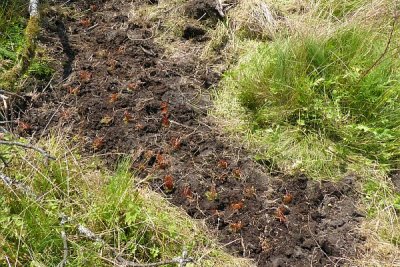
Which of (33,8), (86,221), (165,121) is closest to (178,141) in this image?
(165,121)

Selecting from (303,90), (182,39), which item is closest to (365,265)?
(303,90)

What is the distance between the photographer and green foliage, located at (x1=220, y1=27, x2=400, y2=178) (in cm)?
364

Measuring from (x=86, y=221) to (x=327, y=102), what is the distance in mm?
2075

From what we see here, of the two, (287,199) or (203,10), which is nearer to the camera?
(287,199)

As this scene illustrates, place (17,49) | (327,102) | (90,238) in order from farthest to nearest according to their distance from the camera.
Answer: (17,49), (327,102), (90,238)

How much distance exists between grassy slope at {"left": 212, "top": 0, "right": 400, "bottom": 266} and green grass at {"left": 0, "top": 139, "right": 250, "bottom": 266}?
982 mm

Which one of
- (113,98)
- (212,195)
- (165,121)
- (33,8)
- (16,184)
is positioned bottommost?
(212,195)

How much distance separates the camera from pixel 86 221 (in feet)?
9.60

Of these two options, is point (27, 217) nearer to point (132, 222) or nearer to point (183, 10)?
point (132, 222)

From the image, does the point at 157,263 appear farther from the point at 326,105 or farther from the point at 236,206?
the point at 326,105

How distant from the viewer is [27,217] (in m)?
2.79

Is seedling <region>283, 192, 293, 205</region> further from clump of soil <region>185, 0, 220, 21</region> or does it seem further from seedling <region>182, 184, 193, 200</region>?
clump of soil <region>185, 0, 220, 21</region>

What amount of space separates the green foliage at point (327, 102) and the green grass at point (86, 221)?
102 cm

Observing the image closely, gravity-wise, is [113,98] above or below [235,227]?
above
